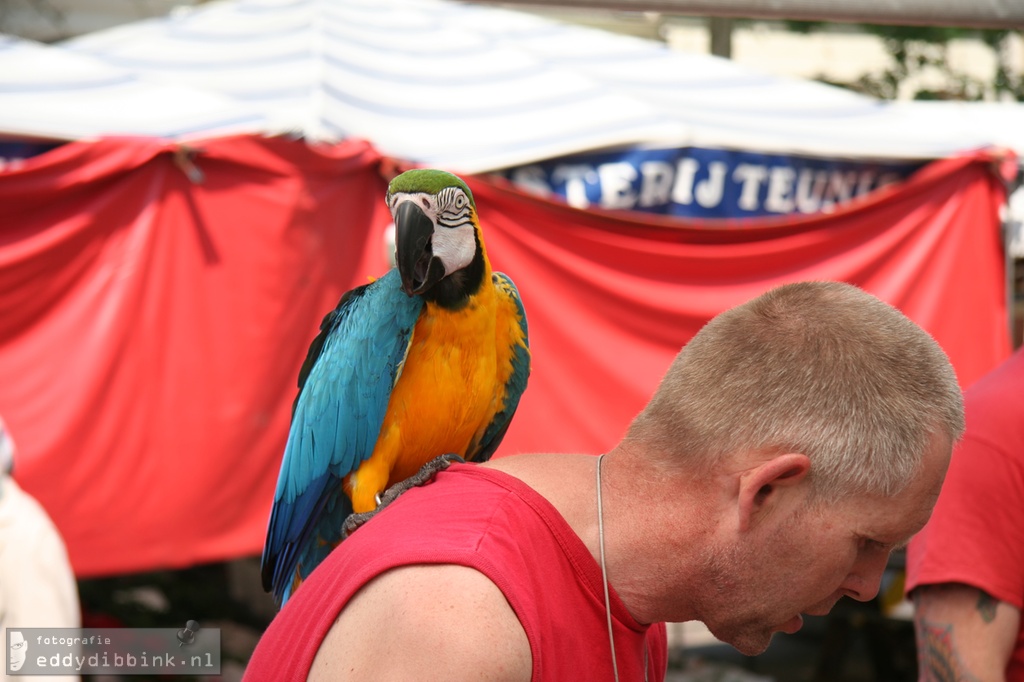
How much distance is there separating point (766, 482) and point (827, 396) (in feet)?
0.38

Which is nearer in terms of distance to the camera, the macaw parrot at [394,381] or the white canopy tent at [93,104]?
the macaw parrot at [394,381]

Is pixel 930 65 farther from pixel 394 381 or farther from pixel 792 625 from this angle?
pixel 792 625

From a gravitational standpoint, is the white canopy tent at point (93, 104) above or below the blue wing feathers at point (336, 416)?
above

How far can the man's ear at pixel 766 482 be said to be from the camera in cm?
104

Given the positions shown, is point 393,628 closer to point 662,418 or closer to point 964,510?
point 662,418

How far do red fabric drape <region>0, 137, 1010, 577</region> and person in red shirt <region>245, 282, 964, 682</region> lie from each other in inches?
73.8

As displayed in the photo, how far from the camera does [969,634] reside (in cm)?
172

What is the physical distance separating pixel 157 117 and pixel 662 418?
2212mm

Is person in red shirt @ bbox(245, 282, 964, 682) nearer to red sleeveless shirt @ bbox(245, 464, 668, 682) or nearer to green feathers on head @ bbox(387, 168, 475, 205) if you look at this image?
red sleeveless shirt @ bbox(245, 464, 668, 682)

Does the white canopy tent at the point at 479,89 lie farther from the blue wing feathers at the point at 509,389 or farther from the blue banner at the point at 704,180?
the blue wing feathers at the point at 509,389

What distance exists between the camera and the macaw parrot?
5.58ft

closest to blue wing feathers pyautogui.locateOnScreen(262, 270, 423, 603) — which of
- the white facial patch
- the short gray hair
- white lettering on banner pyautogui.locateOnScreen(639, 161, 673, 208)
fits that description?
the white facial patch

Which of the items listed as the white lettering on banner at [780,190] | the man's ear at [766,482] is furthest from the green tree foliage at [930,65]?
the man's ear at [766,482]

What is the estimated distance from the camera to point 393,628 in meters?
0.94
